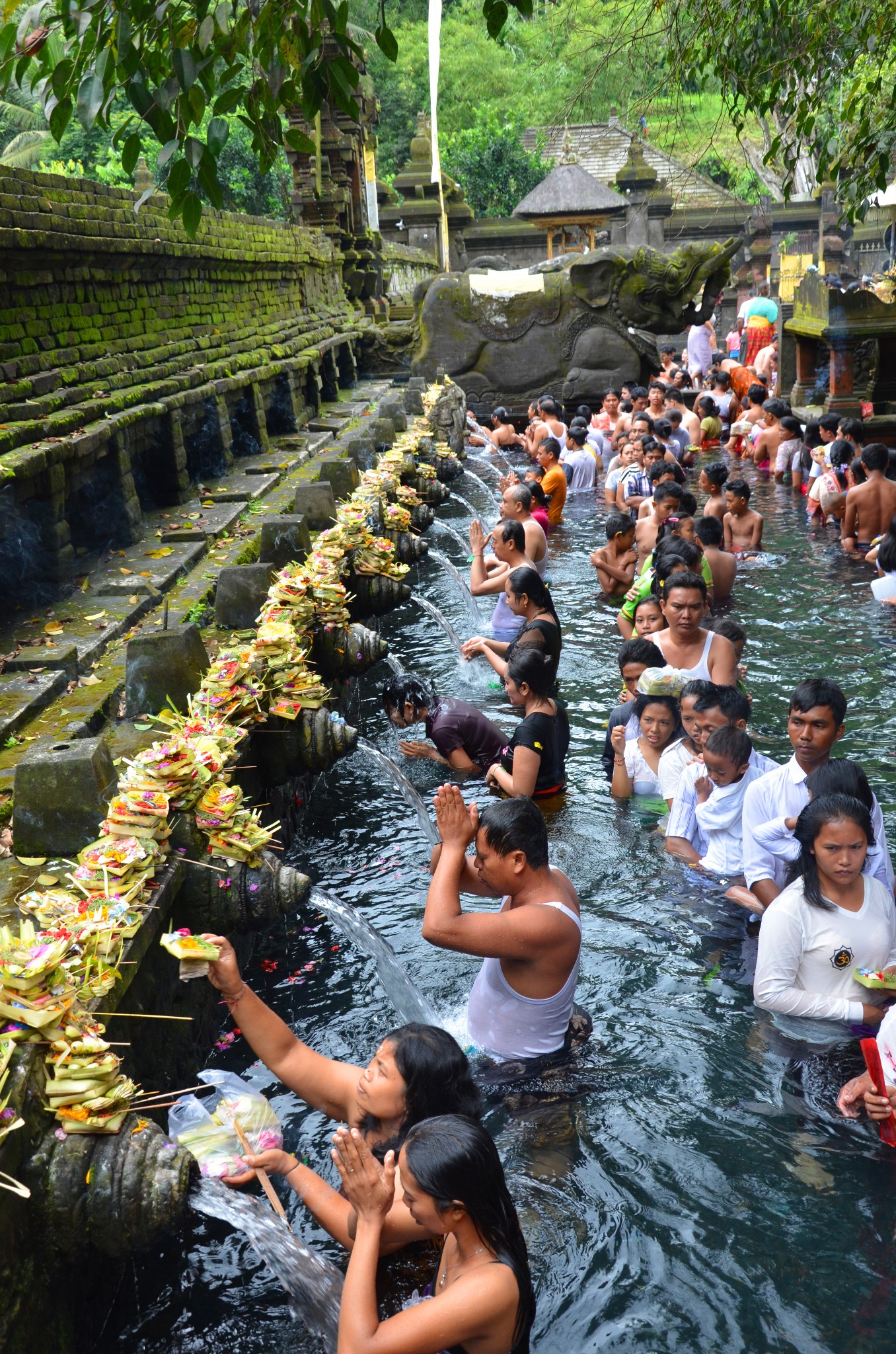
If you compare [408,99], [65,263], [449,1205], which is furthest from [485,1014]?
[408,99]

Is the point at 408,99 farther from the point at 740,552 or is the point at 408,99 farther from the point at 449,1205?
the point at 449,1205

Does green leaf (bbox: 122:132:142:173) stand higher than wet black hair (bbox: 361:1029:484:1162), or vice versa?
green leaf (bbox: 122:132:142:173)

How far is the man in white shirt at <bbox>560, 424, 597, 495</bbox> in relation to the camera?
48.8 ft

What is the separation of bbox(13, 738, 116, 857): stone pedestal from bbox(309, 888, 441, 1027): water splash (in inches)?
49.9

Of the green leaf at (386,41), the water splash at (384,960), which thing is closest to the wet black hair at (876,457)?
the water splash at (384,960)

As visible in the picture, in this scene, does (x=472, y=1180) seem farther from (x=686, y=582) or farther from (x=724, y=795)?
(x=686, y=582)

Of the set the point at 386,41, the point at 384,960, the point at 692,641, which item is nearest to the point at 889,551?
the point at 692,641

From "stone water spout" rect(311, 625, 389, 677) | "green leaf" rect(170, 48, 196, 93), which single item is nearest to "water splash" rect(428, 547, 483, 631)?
"stone water spout" rect(311, 625, 389, 677)

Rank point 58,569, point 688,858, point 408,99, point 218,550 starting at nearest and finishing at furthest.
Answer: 1. point 688,858
2. point 58,569
3. point 218,550
4. point 408,99

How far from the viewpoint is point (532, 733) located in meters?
6.08

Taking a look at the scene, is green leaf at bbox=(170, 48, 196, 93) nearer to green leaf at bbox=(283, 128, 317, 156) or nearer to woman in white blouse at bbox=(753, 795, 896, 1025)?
green leaf at bbox=(283, 128, 317, 156)

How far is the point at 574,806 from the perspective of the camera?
22.0 feet

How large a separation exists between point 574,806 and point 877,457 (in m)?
5.42

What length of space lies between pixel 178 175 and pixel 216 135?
0.22m
